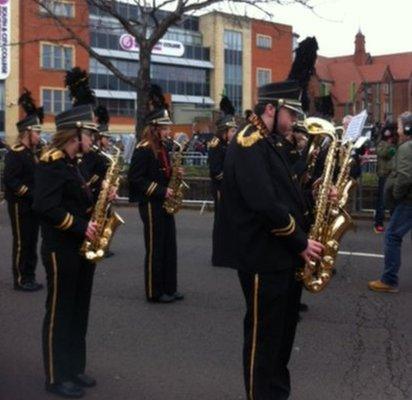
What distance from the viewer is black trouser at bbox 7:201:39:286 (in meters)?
8.17

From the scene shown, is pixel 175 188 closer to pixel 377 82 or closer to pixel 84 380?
pixel 84 380

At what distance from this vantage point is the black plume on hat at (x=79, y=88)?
7.12 metres

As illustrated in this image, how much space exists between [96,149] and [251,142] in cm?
429

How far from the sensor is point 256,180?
389 cm

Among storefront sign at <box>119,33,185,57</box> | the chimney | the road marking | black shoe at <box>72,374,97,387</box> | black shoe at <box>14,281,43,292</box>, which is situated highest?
the chimney

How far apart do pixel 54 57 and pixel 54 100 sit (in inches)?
144

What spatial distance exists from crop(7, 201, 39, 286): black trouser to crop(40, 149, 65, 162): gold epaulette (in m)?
3.66

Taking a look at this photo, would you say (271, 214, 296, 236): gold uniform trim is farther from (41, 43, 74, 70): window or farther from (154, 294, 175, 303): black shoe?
(41, 43, 74, 70): window

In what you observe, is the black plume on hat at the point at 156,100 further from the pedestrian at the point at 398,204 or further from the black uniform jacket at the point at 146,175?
the pedestrian at the point at 398,204

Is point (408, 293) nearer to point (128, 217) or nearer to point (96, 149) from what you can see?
point (96, 149)

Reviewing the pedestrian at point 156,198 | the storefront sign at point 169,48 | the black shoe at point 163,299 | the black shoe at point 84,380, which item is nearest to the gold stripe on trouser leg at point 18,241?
the pedestrian at point 156,198

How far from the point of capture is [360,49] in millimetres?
123188

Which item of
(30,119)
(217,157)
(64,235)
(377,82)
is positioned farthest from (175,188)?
(377,82)

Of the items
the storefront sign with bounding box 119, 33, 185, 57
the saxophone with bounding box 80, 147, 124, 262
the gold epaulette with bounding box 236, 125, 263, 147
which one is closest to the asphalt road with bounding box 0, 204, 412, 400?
the saxophone with bounding box 80, 147, 124, 262
